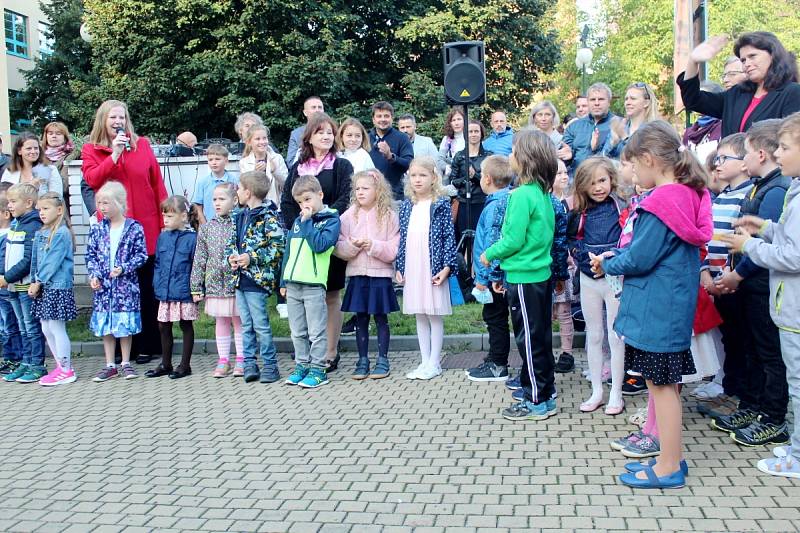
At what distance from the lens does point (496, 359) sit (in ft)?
21.8

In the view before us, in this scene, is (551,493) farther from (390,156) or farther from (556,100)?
(556,100)

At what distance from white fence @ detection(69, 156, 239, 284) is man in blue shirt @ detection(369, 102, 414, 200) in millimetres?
2675

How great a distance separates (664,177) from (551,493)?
181cm

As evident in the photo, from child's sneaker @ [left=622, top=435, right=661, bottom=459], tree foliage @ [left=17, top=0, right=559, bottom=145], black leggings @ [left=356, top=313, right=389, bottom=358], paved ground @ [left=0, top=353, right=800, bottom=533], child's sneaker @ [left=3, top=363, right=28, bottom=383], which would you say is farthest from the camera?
tree foliage @ [left=17, top=0, right=559, bottom=145]

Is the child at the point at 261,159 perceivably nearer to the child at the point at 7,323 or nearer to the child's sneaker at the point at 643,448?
the child at the point at 7,323

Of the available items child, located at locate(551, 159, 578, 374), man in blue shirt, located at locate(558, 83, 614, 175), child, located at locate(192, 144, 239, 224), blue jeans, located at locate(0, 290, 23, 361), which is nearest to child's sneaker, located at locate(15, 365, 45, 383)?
blue jeans, located at locate(0, 290, 23, 361)

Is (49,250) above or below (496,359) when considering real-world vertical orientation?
above

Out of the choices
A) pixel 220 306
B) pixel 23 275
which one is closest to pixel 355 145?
pixel 220 306

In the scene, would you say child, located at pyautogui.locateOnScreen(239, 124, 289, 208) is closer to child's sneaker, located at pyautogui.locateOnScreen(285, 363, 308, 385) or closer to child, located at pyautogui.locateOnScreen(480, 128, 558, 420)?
child's sneaker, located at pyautogui.locateOnScreen(285, 363, 308, 385)

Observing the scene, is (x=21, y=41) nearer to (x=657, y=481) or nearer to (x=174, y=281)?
(x=174, y=281)

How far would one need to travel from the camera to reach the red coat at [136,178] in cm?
752

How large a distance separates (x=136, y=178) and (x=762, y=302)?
5789 mm

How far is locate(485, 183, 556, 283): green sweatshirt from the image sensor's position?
17.3 ft

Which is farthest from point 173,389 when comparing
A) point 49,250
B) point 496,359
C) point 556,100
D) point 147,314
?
point 556,100
